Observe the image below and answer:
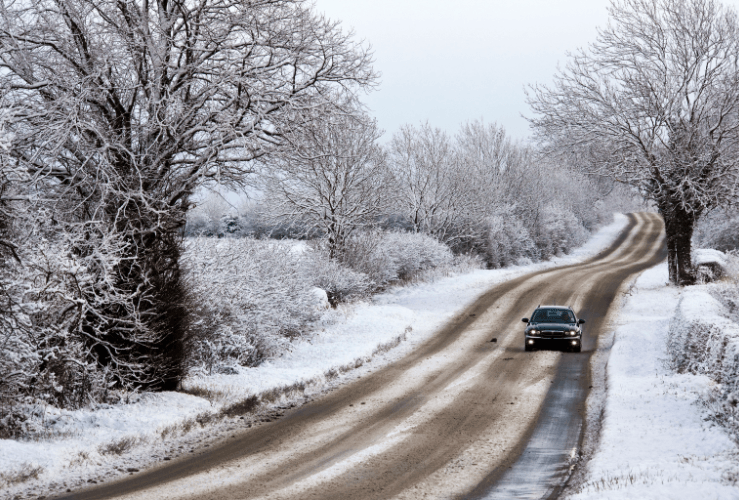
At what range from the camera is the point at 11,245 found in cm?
795

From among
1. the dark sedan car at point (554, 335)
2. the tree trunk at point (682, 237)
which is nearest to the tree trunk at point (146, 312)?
the dark sedan car at point (554, 335)

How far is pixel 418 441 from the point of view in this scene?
32.6ft

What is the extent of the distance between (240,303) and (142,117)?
5.72 meters

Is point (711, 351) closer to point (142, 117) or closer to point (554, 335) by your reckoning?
point (554, 335)

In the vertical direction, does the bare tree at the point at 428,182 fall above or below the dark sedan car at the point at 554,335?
above

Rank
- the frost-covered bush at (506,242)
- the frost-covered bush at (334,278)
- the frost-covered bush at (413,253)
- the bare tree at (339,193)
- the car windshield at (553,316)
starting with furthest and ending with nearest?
the frost-covered bush at (506,242), the frost-covered bush at (413,253), the bare tree at (339,193), the frost-covered bush at (334,278), the car windshield at (553,316)

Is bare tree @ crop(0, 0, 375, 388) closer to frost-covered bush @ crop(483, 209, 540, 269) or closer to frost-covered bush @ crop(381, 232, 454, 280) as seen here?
frost-covered bush @ crop(381, 232, 454, 280)

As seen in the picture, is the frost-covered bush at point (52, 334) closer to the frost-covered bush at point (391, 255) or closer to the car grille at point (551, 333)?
the car grille at point (551, 333)

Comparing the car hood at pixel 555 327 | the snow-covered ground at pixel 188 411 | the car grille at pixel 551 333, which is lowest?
the snow-covered ground at pixel 188 411

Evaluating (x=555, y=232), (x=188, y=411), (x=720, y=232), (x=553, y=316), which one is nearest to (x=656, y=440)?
(x=188, y=411)

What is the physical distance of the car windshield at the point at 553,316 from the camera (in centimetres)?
1969

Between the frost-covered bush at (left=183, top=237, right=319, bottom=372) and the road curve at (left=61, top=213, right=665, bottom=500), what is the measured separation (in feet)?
10.1

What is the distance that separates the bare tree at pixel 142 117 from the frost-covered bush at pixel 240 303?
215 cm

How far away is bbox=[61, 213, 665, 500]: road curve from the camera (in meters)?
7.74
